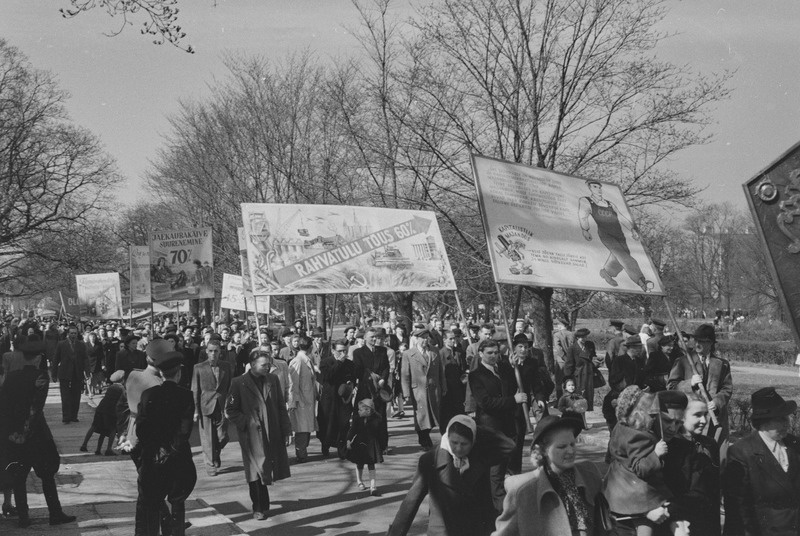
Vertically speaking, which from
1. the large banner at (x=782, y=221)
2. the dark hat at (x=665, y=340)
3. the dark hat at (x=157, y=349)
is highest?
the large banner at (x=782, y=221)

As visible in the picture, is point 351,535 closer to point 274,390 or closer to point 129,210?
point 274,390

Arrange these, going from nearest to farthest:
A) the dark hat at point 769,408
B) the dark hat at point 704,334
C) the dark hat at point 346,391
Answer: the dark hat at point 769,408 → the dark hat at point 704,334 → the dark hat at point 346,391

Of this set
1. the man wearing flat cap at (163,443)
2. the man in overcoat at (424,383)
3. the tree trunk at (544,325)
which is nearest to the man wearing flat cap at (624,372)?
the man in overcoat at (424,383)

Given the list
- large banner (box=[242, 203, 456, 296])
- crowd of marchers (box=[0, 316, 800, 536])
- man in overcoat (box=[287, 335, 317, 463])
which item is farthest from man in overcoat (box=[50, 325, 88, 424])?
man in overcoat (box=[287, 335, 317, 463])

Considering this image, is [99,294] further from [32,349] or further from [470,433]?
[470,433]

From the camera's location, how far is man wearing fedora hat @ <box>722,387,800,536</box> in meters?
5.11

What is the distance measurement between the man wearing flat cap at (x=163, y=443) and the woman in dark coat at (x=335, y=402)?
12.9 feet

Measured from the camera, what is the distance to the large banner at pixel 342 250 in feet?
46.5

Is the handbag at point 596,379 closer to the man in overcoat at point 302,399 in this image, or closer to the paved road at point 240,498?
the paved road at point 240,498

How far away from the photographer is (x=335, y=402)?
1214cm

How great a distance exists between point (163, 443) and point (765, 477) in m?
4.17

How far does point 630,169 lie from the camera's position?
1891cm

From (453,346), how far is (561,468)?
12977mm

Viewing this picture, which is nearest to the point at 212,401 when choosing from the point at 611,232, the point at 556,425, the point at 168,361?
the point at 168,361
